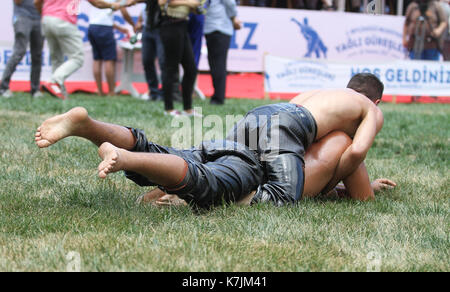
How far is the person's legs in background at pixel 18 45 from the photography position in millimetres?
8211

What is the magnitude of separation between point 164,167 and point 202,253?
1.56ft

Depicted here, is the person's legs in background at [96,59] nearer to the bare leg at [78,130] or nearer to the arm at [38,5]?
the arm at [38,5]

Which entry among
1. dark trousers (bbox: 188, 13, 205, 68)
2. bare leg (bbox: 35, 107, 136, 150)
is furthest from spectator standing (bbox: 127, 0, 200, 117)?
bare leg (bbox: 35, 107, 136, 150)

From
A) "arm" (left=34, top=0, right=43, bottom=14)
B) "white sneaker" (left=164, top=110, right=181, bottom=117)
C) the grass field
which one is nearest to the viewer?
the grass field

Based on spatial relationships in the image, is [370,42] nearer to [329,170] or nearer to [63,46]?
[63,46]

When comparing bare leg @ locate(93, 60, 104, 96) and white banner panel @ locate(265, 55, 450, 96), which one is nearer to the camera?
bare leg @ locate(93, 60, 104, 96)

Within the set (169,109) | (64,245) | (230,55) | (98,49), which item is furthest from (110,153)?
(230,55)

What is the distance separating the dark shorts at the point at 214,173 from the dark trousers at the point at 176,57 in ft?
10.1

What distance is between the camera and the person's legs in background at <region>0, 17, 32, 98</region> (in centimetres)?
821

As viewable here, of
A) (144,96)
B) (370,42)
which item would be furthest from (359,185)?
(370,42)

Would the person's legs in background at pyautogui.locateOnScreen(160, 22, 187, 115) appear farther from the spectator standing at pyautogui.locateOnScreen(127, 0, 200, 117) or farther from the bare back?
the bare back

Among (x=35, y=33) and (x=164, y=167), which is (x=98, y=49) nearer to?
(x=35, y=33)

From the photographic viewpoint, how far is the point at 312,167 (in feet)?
9.74

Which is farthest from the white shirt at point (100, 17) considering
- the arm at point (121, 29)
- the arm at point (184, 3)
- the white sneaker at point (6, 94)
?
the arm at point (184, 3)
